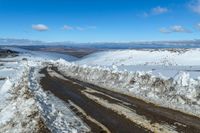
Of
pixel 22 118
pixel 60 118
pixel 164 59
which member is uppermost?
pixel 22 118

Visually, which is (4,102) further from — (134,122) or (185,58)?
(185,58)

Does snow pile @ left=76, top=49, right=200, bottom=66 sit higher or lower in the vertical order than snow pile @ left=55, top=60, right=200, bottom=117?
lower

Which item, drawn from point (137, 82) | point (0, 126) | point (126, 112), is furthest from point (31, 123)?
point (137, 82)

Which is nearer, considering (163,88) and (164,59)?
(163,88)

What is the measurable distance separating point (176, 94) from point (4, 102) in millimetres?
10054

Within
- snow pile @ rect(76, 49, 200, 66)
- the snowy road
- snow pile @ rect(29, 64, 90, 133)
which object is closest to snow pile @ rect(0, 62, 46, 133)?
snow pile @ rect(29, 64, 90, 133)

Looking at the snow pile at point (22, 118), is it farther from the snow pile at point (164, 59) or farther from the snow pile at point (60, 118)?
the snow pile at point (164, 59)

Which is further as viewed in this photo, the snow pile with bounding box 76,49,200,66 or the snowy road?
the snow pile with bounding box 76,49,200,66

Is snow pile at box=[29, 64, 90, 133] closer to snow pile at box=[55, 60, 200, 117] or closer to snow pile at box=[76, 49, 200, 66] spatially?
snow pile at box=[55, 60, 200, 117]

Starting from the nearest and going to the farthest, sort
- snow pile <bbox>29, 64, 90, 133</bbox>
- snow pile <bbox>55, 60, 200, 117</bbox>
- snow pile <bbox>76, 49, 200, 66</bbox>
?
snow pile <bbox>29, 64, 90, 133</bbox>
snow pile <bbox>55, 60, 200, 117</bbox>
snow pile <bbox>76, 49, 200, 66</bbox>

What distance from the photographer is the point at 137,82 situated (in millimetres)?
24234

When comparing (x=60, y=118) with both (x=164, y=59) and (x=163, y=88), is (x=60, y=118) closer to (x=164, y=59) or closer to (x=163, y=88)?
(x=163, y=88)

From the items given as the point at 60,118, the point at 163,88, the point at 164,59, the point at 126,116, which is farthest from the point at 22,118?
the point at 164,59

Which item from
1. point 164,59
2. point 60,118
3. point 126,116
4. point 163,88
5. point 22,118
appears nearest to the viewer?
point 22,118
